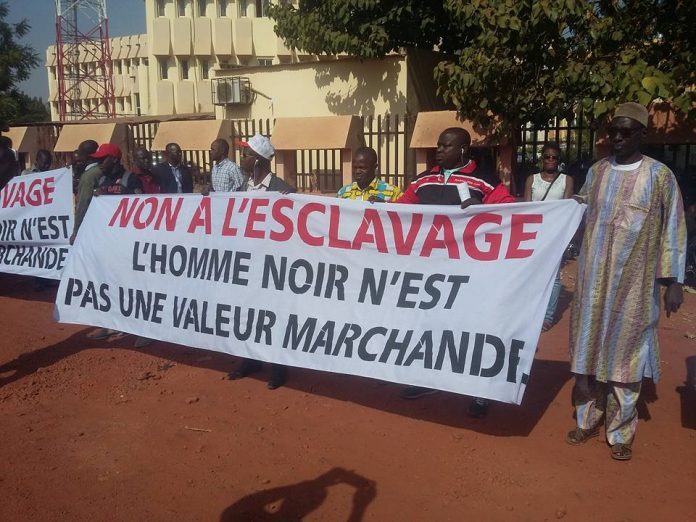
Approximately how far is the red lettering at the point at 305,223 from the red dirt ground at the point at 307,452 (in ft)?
3.67

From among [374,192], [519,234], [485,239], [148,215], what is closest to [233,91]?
[148,215]

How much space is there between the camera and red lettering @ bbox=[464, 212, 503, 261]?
3896 millimetres

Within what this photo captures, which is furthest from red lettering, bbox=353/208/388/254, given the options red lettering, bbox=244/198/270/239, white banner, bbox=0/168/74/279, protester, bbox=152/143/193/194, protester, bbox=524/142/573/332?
protester, bbox=152/143/193/194

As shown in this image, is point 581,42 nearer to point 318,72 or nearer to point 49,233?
point 49,233

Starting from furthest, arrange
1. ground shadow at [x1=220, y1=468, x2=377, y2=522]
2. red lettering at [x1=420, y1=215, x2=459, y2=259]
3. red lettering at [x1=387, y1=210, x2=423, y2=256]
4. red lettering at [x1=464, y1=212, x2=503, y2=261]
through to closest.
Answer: red lettering at [x1=387, y1=210, x2=423, y2=256]
red lettering at [x1=420, y1=215, x2=459, y2=259]
red lettering at [x1=464, y1=212, x2=503, y2=261]
ground shadow at [x1=220, y1=468, x2=377, y2=522]

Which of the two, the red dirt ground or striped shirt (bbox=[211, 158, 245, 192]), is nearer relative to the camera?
the red dirt ground

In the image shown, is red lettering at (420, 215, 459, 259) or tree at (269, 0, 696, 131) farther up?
tree at (269, 0, 696, 131)

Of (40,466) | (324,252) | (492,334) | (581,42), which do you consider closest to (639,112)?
(492,334)

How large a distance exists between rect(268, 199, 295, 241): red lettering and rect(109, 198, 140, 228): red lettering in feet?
4.51

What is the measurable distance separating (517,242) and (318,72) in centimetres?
1261

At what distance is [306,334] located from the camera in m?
4.37

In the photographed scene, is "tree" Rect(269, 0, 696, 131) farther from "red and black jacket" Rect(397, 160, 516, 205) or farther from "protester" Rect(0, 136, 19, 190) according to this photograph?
"protester" Rect(0, 136, 19, 190)

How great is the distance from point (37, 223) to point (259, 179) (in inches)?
111

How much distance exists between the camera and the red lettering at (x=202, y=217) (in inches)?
196
